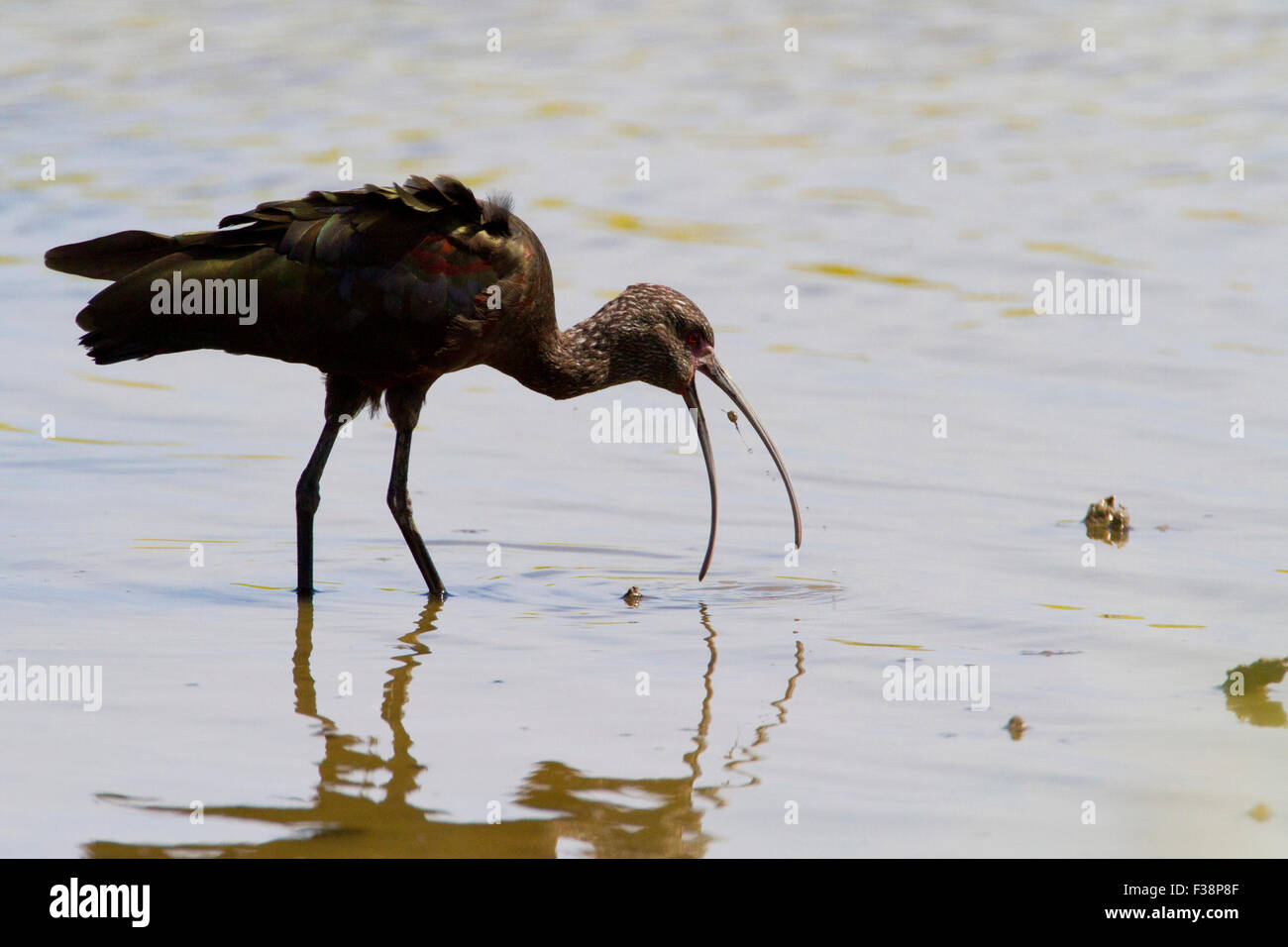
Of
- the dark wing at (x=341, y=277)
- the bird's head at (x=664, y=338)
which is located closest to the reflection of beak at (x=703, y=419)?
the bird's head at (x=664, y=338)

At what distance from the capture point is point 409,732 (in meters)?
5.83

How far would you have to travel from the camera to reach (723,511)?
8.68 m

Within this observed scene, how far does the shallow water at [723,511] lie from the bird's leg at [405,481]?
132 mm

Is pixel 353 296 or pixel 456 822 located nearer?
pixel 456 822

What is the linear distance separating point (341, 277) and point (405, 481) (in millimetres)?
1007

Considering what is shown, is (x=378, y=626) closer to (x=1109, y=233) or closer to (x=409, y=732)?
(x=409, y=732)

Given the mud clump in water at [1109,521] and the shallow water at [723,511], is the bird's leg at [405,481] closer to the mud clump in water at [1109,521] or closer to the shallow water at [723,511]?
the shallow water at [723,511]

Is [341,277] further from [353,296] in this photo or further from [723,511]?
[723,511]

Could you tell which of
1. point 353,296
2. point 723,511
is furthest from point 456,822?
point 723,511

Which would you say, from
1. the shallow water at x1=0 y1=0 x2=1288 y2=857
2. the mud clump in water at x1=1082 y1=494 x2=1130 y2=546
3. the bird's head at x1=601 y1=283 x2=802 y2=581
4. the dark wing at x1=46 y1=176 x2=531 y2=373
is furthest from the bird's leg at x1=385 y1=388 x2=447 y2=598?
the mud clump in water at x1=1082 y1=494 x2=1130 y2=546

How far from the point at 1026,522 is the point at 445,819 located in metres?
4.15

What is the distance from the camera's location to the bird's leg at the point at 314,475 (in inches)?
294

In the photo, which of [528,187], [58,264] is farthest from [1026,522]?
[528,187]

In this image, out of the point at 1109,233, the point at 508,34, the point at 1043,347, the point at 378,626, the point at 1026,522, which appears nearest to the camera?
the point at 378,626
